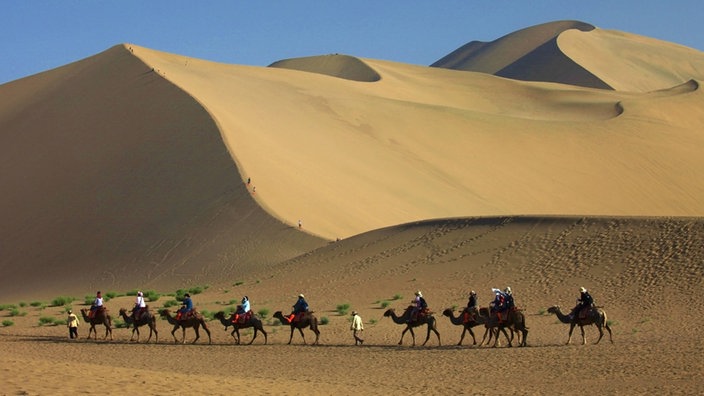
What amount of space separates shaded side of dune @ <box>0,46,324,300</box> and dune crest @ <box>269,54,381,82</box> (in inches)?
1751

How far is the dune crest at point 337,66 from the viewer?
115 metres

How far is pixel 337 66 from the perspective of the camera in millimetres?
129125

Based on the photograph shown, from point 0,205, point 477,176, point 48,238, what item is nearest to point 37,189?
point 0,205

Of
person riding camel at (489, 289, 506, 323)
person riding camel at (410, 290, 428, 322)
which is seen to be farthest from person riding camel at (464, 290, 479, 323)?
person riding camel at (410, 290, 428, 322)

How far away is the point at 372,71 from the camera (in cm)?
11362

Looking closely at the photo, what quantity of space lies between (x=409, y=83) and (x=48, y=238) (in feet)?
193

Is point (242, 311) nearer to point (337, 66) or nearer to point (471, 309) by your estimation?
point (471, 309)

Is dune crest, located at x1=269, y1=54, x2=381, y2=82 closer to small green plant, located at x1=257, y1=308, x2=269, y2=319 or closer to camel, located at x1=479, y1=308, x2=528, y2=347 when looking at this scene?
small green plant, located at x1=257, y1=308, x2=269, y2=319

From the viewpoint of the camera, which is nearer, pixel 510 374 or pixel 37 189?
pixel 510 374

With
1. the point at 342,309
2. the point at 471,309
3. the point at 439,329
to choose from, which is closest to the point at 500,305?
the point at 471,309

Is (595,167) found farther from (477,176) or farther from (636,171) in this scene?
(477,176)

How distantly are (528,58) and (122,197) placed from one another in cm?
10788

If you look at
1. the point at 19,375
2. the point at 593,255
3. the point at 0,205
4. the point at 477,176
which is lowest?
the point at 19,375

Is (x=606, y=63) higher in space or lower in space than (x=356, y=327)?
higher
